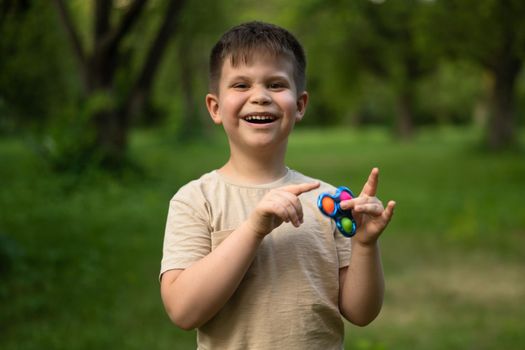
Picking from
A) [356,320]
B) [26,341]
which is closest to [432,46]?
[26,341]

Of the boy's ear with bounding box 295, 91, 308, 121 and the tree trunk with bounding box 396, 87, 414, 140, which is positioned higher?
the tree trunk with bounding box 396, 87, 414, 140

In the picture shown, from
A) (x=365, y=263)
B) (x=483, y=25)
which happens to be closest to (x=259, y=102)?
(x=365, y=263)

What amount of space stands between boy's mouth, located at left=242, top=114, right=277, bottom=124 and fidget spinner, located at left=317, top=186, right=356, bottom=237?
0.90 feet

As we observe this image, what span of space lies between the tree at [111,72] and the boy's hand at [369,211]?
32.5ft

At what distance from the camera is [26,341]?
4570 mm

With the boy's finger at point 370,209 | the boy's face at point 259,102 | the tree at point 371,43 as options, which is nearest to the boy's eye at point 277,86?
the boy's face at point 259,102

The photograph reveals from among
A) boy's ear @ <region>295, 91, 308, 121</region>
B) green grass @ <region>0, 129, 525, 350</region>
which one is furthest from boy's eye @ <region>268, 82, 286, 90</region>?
green grass @ <region>0, 129, 525, 350</region>

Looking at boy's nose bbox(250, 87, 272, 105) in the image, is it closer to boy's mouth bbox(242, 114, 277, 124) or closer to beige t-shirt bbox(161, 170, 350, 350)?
boy's mouth bbox(242, 114, 277, 124)

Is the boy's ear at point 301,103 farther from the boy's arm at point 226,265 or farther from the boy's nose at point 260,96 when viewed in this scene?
the boy's arm at point 226,265

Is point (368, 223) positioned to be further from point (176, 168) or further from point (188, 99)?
point (188, 99)

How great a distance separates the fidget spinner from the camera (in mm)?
1683

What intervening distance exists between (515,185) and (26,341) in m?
10.6

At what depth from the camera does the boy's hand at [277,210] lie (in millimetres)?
1605

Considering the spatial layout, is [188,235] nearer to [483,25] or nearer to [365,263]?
[365,263]
